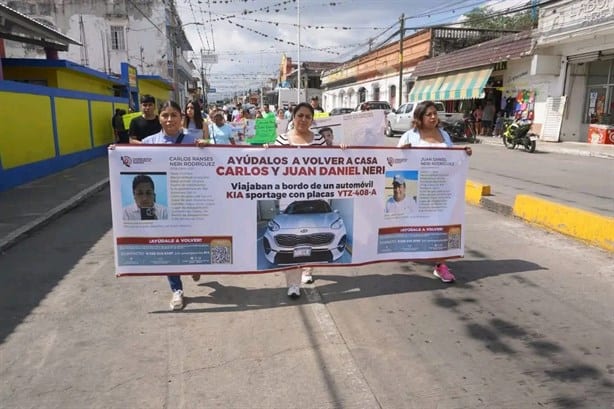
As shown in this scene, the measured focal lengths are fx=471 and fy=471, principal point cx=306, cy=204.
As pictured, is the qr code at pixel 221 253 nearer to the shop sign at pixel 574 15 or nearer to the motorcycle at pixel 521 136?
the motorcycle at pixel 521 136

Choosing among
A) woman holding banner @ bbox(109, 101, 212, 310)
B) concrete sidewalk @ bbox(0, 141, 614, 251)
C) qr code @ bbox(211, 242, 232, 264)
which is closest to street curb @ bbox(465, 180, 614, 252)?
concrete sidewalk @ bbox(0, 141, 614, 251)

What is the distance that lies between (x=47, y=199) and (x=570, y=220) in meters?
8.72

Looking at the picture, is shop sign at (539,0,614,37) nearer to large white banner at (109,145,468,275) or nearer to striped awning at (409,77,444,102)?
striped awning at (409,77,444,102)

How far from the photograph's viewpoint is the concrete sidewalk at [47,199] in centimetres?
678

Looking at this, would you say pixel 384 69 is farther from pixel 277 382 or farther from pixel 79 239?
pixel 277 382

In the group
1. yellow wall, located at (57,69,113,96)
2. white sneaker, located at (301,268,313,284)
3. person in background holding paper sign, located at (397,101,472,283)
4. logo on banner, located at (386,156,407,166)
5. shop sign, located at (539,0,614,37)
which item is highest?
shop sign, located at (539,0,614,37)

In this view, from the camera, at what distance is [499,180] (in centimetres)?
1128

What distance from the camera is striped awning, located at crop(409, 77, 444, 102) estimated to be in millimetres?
29358

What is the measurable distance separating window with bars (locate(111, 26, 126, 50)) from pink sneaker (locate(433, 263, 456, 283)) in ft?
146

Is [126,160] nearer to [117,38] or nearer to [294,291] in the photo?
[294,291]

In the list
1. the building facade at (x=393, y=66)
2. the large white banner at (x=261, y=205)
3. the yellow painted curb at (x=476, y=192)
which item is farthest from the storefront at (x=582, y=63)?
the large white banner at (x=261, y=205)

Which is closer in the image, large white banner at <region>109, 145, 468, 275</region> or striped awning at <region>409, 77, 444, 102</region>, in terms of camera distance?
large white banner at <region>109, 145, 468, 275</region>

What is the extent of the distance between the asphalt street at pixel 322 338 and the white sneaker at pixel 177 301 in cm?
12

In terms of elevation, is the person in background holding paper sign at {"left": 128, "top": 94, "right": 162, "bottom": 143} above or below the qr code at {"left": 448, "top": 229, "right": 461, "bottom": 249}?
above
